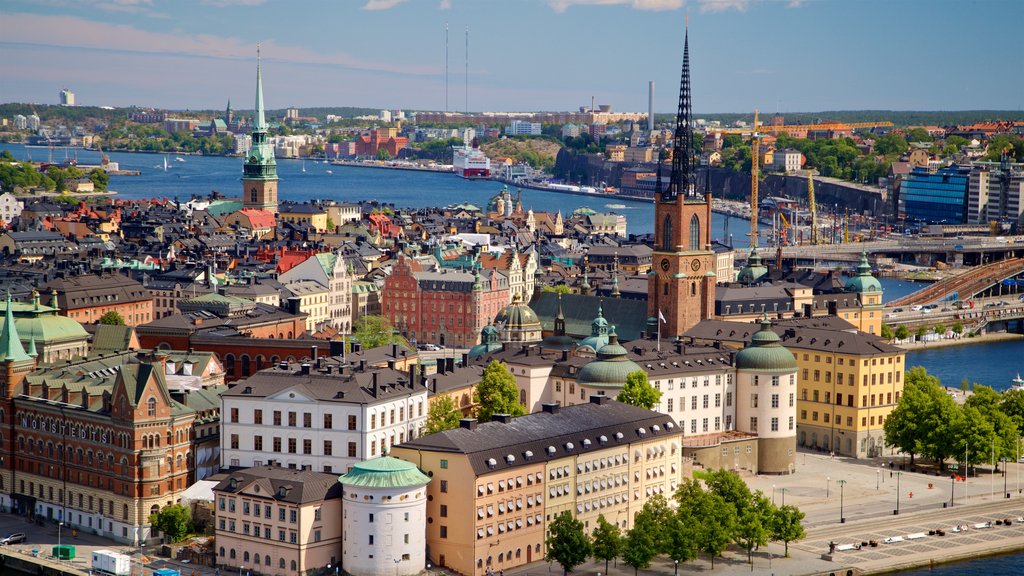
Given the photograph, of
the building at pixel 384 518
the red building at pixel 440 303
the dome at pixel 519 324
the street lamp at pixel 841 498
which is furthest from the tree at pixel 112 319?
the street lamp at pixel 841 498

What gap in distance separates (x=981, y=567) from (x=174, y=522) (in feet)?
94.4

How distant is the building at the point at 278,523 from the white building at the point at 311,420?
4478 millimetres

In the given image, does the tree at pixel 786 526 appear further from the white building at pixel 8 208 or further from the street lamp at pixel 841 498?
the white building at pixel 8 208

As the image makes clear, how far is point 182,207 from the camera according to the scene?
194 meters

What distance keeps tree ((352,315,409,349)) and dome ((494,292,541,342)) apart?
6.25m

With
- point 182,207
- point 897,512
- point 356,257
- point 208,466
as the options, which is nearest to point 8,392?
point 208,466

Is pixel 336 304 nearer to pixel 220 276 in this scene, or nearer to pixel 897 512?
pixel 220 276

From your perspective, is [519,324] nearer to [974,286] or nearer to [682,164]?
[682,164]

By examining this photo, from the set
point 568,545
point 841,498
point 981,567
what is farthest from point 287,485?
point 981,567

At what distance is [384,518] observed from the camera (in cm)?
5750

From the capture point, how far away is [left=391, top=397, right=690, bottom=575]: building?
59.0 m

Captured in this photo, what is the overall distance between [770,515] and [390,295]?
57.4 metres

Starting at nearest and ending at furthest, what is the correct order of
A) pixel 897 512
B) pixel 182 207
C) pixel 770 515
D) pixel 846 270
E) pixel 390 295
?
pixel 770 515
pixel 897 512
pixel 390 295
pixel 846 270
pixel 182 207

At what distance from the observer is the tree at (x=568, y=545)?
58969 millimetres
